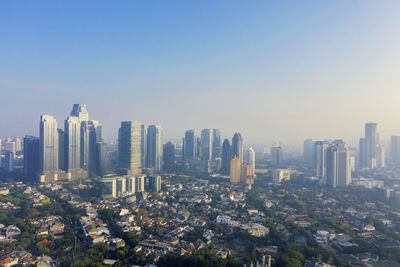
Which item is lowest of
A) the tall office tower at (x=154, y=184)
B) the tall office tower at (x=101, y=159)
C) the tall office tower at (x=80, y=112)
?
the tall office tower at (x=154, y=184)

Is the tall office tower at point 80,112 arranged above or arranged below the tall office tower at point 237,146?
above

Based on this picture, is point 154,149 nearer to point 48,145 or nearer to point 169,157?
point 169,157

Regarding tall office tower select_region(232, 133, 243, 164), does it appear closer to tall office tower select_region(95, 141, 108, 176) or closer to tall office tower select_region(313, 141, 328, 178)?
tall office tower select_region(313, 141, 328, 178)

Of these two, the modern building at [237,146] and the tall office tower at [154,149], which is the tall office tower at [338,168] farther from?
the tall office tower at [154,149]

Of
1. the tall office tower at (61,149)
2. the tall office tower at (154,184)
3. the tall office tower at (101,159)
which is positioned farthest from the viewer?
the tall office tower at (101,159)

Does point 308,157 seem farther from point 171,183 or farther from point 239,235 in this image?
point 239,235

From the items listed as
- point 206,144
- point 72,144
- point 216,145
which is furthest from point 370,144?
point 72,144

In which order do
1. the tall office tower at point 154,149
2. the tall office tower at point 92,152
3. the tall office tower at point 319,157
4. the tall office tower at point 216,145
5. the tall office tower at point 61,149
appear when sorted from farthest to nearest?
the tall office tower at point 216,145 < the tall office tower at point 154,149 < the tall office tower at point 319,157 < the tall office tower at point 92,152 < the tall office tower at point 61,149

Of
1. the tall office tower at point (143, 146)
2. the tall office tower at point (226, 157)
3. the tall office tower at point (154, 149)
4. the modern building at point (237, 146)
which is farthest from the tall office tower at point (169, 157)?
the modern building at point (237, 146)
